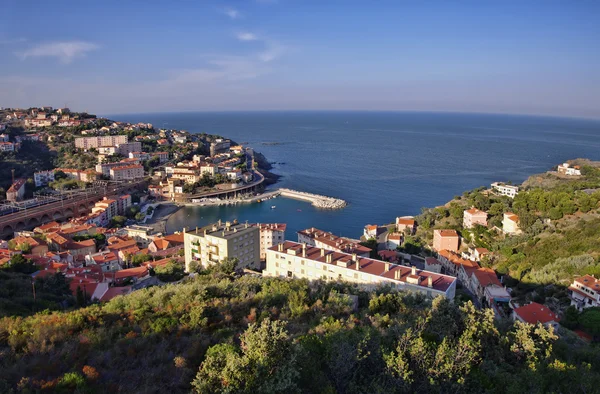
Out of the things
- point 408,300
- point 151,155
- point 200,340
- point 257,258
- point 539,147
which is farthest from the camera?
point 539,147

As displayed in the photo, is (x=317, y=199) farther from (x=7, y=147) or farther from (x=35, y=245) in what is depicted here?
(x=7, y=147)

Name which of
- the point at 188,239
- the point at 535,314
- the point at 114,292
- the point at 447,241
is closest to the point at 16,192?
the point at 188,239

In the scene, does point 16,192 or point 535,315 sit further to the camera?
point 16,192

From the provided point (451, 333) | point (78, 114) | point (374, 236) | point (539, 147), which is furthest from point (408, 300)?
point (539, 147)

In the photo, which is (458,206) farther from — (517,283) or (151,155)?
(151,155)

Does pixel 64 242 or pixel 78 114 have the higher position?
pixel 78 114

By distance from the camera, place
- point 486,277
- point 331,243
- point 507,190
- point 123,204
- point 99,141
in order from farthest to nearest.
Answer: point 99,141 < point 123,204 < point 507,190 < point 331,243 < point 486,277
